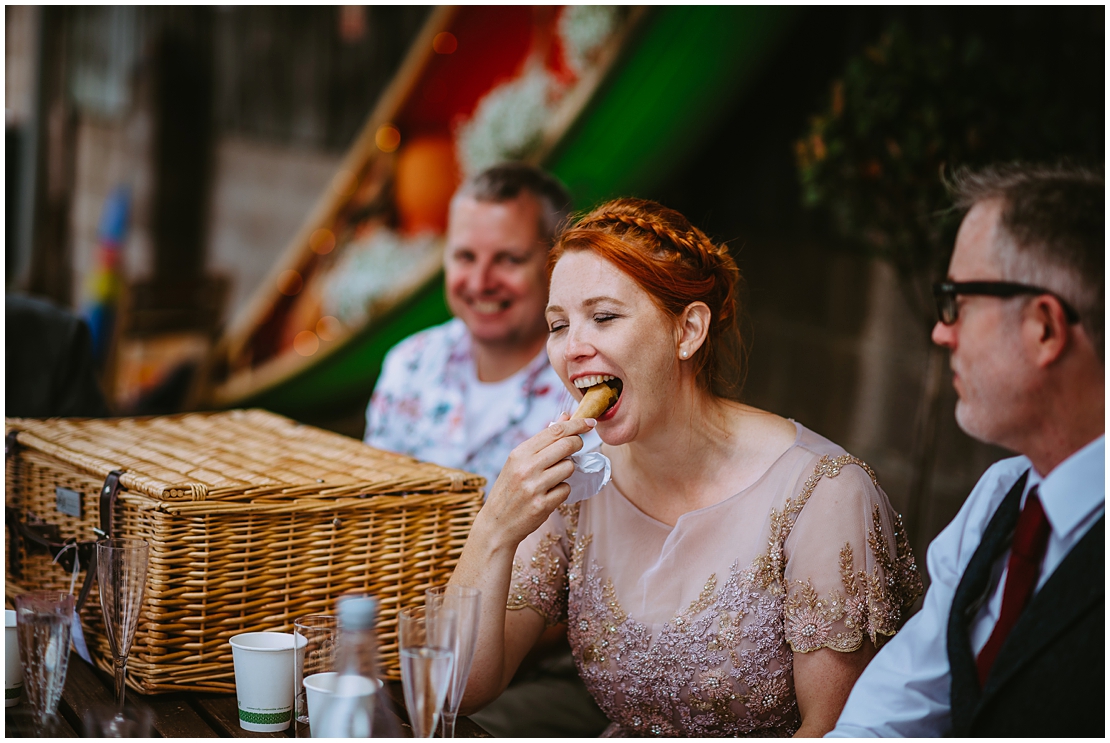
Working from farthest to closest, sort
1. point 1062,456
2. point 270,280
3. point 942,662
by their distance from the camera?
point 270,280
point 942,662
point 1062,456

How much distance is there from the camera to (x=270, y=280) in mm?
5344

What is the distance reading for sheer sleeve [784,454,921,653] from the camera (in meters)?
1.60


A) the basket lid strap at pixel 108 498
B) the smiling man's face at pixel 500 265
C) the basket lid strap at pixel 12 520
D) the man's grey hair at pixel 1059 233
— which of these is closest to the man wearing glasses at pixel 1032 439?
the man's grey hair at pixel 1059 233

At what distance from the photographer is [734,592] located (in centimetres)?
171

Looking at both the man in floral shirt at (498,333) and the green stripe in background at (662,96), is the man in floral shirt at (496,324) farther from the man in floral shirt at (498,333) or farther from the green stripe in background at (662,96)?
the green stripe in background at (662,96)

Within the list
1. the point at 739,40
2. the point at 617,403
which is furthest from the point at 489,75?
the point at 617,403

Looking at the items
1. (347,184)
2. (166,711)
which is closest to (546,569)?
(166,711)

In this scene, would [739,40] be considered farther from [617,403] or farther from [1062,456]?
[1062,456]

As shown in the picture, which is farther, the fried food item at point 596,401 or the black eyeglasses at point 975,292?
the fried food item at point 596,401

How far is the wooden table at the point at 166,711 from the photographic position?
4.96ft

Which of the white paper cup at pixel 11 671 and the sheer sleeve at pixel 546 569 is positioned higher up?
the sheer sleeve at pixel 546 569

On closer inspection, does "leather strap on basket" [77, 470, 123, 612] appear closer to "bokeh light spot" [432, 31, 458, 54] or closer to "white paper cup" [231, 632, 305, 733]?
"white paper cup" [231, 632, 305, 733]

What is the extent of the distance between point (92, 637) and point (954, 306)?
150cm

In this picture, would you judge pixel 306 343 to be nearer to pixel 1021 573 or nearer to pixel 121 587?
pixel 121 587
